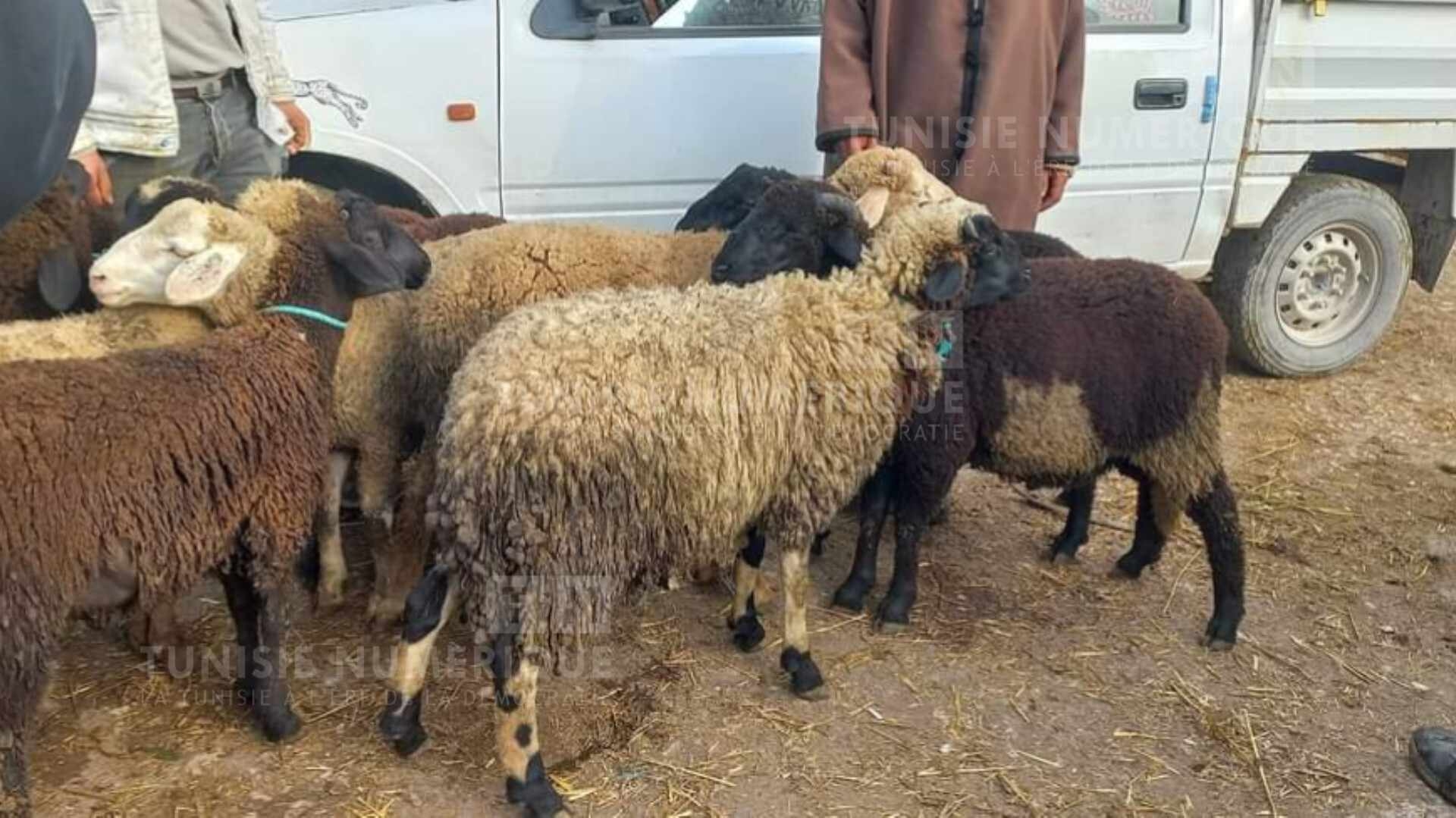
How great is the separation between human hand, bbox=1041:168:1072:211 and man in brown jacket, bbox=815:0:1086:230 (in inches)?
7.0

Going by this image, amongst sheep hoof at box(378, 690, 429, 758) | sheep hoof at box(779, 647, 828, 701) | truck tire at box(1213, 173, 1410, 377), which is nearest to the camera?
sheep hoof at box(378, 690, 429, 758)

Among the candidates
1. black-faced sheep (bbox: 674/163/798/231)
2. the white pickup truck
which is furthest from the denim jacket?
black-faced sheep (bbox: 674/163/798/231)

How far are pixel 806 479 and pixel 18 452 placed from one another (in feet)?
6.68

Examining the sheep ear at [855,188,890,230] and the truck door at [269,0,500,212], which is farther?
the truck door at [269,0,500,212]

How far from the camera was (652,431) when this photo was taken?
341 cm

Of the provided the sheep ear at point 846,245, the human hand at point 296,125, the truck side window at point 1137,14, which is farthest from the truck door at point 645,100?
the sheep ear at point 846,245

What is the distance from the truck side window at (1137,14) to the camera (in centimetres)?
627

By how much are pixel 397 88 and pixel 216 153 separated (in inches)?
42.7

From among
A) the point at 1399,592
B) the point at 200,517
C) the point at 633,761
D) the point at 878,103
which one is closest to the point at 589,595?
the point at 633,761

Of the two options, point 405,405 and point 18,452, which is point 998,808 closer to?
point 405,405

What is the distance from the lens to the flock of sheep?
3232 millimetres

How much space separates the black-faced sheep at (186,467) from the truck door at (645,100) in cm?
180

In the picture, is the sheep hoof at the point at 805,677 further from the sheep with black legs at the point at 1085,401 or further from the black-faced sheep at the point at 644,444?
the sheep with black legs at the point at 1085,401

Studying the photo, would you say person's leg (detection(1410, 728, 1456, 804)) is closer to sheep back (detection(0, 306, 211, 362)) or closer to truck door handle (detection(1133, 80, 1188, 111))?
truck door handle (detection(1133, 80, 1188, 111))
